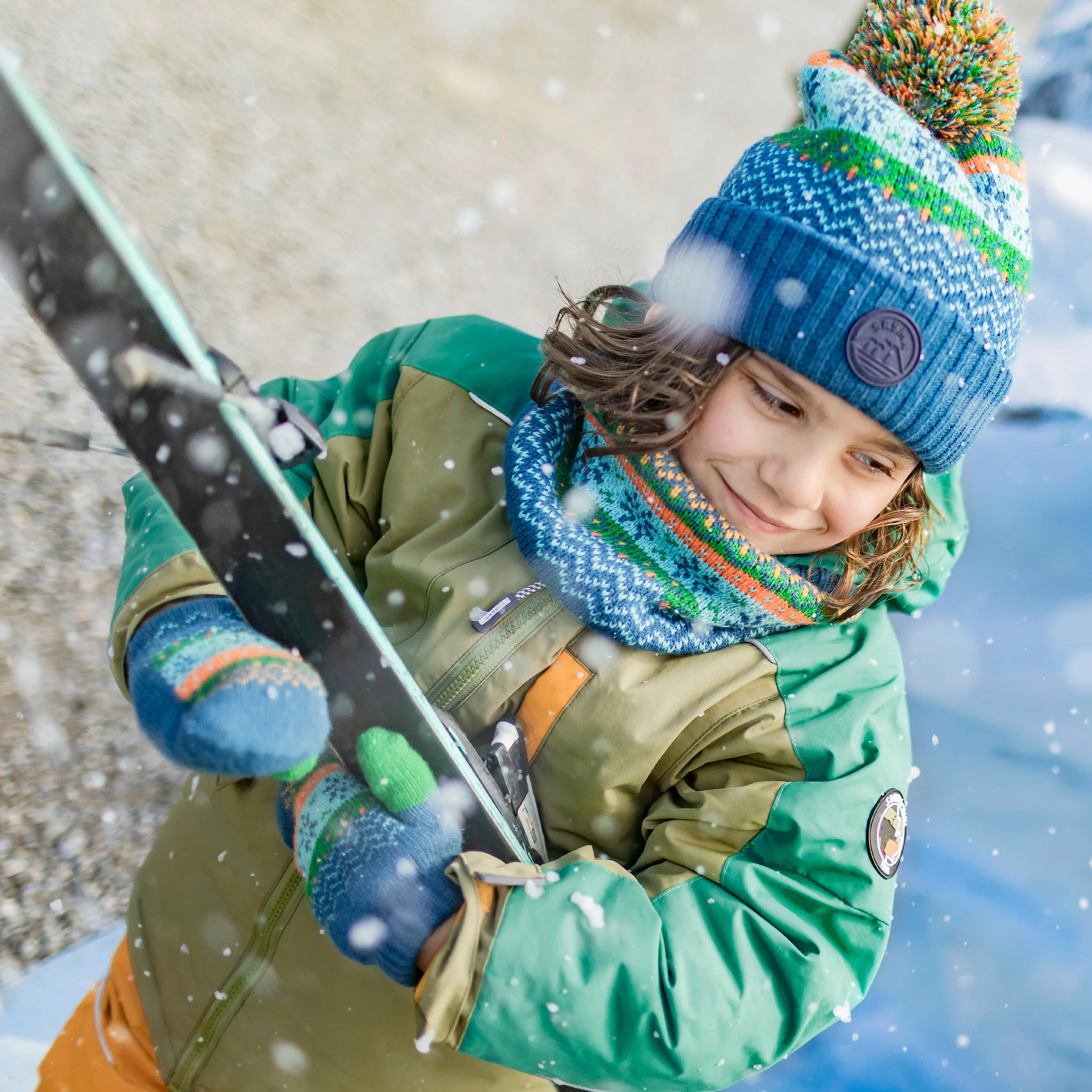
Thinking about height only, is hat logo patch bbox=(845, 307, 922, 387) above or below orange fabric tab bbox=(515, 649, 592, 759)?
above

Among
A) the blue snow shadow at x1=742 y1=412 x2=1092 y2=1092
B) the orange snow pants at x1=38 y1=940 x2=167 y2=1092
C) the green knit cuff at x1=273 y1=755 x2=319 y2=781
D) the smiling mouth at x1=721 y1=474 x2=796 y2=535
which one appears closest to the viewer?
the green knit cuff at x1=273 y1=755 x2=319 y2=781

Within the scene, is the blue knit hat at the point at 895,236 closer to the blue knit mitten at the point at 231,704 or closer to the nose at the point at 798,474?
the nose at the point at 798,474

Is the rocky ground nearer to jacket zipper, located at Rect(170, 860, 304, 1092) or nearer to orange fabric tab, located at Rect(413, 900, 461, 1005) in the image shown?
jacket zipper, located at Rect(170, 860, 304, 1092)

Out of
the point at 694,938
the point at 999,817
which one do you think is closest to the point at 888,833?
the point at 694,938

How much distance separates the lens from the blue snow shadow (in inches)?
64.0

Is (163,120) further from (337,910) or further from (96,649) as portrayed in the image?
(337,910)

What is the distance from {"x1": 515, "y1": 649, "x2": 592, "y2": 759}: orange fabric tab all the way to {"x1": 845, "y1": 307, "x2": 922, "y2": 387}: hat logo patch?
52cm

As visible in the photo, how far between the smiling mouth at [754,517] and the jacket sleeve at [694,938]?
0.23 metres

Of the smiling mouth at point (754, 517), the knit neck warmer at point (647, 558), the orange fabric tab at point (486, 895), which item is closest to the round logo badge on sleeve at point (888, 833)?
the knit neck warmer at point (647, 558)

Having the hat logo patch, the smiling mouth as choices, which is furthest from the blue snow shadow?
the hat logo patch

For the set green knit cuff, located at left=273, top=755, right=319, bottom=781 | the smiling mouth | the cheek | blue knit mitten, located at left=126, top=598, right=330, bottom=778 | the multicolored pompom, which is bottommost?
green knit cuff, located at left=273, top=755, right=319, bottom=781

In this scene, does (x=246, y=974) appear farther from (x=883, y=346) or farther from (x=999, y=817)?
(x=999, y=817)

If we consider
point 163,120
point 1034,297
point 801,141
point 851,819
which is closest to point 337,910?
point 851,819

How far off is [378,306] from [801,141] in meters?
1.78
